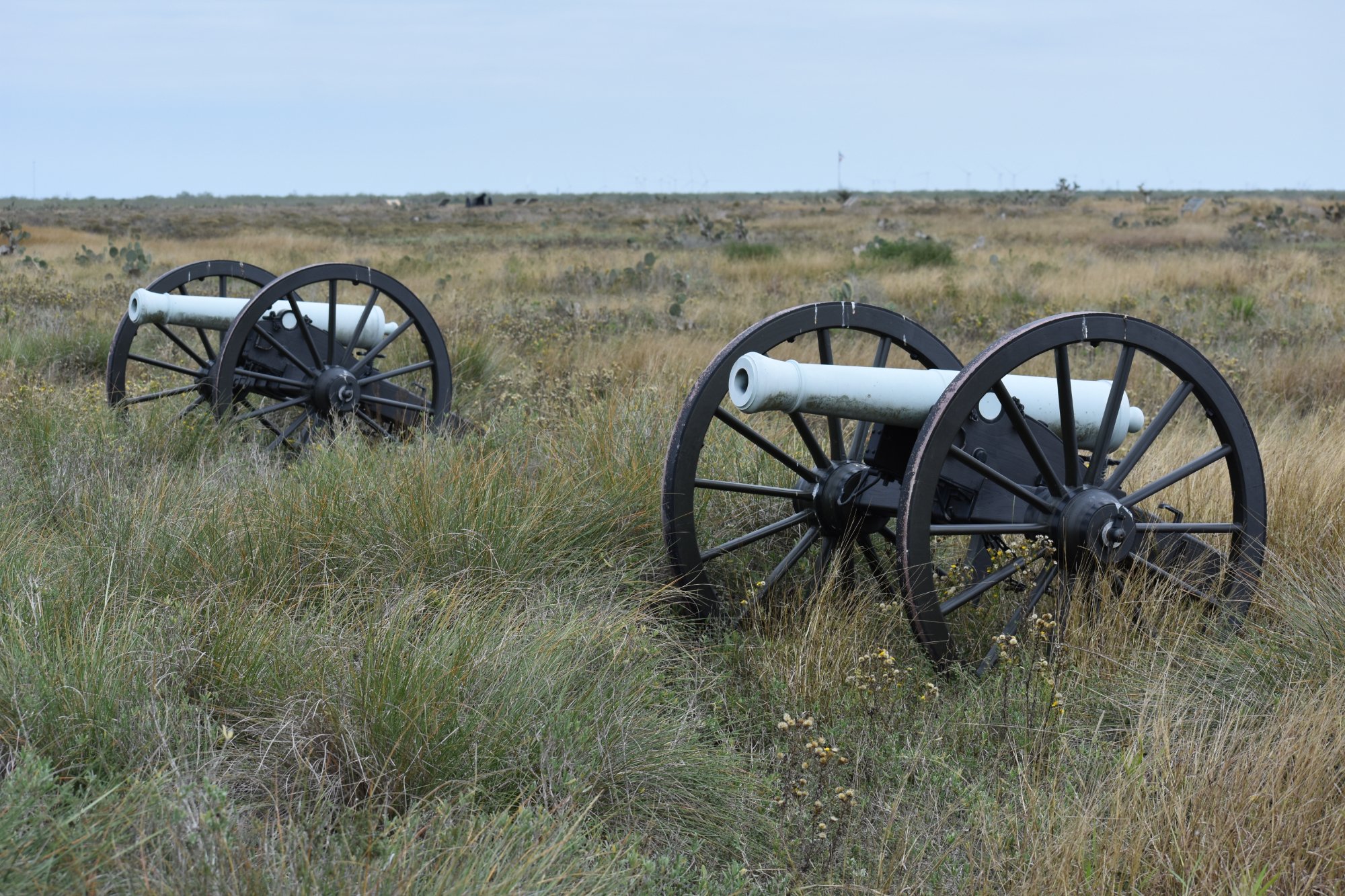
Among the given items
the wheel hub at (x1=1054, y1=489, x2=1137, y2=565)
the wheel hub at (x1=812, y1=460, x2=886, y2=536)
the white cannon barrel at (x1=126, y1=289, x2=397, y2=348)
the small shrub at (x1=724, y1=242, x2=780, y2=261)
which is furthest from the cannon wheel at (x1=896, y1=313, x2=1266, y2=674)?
the small shrub at (x1=724, y1=242, x2=780, y2=261)

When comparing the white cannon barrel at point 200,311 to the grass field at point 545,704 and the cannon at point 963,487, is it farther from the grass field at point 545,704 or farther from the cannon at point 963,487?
the cannon at point 963,487

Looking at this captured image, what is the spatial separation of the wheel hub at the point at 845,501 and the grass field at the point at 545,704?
0.29 metres

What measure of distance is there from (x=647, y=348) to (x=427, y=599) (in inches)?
218

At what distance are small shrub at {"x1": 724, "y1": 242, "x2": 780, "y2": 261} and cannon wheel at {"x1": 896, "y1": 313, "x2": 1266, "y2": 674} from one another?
16.1 metres

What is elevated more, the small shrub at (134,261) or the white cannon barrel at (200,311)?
Result: the small shrub at (134,261)

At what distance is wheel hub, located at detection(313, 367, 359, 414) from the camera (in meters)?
6.47

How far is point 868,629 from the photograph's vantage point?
3938 mm

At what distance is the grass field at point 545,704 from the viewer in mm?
2361

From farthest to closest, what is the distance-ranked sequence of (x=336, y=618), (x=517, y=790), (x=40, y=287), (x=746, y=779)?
(x=40, y=287) → (x=336, y=618) → (x=746, y=779) → (x=517, y=790)

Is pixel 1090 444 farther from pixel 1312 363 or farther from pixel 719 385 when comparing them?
pixel 1312 363

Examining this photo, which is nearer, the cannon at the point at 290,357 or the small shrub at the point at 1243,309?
the cannon at the point at 290,357

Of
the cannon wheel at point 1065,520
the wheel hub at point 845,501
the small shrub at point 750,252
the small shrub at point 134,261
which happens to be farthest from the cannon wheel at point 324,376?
the small shrub at point 750,252

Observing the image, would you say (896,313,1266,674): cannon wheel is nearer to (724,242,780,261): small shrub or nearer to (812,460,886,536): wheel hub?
(812,460,886,536): wheel hub

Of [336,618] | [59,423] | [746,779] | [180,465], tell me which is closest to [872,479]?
[746,779]
